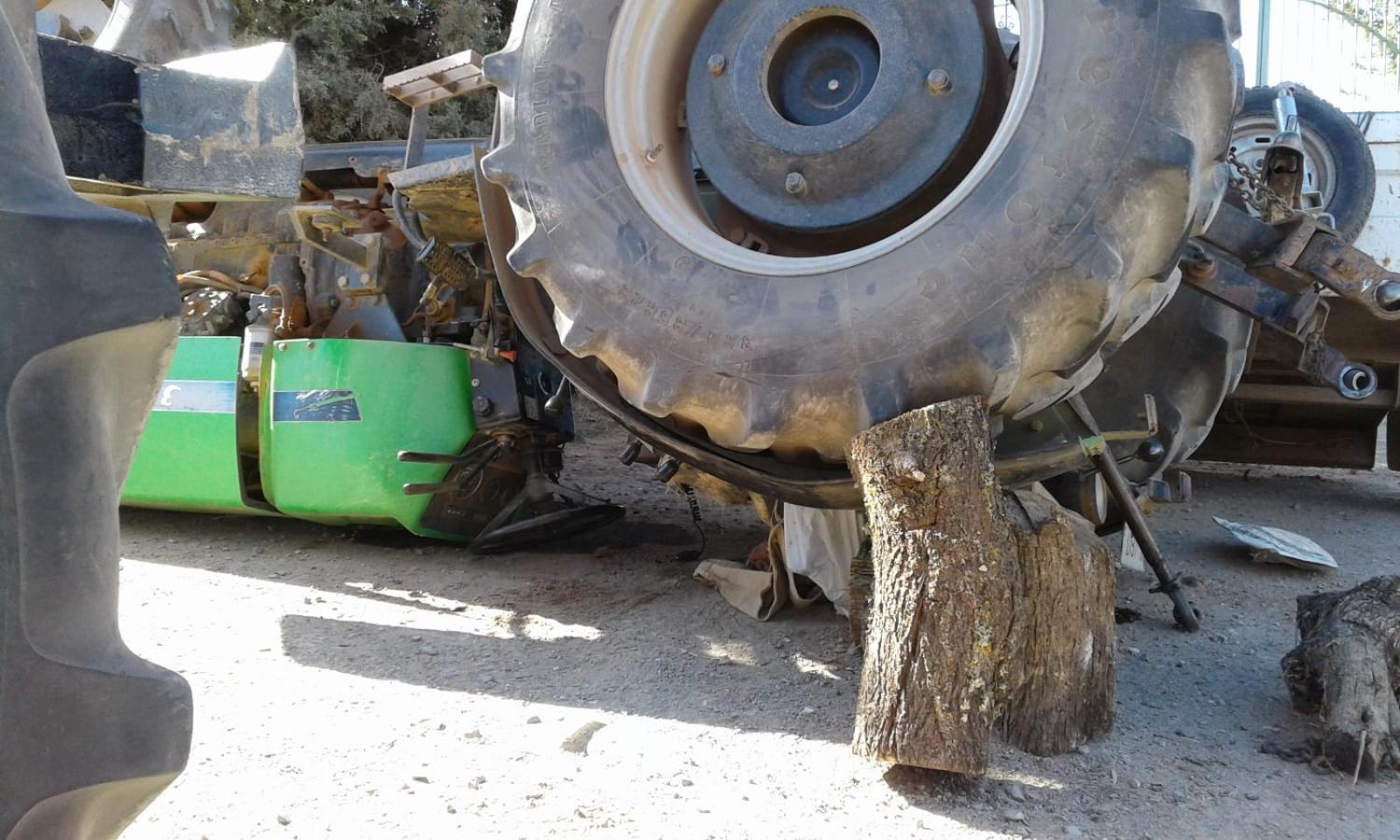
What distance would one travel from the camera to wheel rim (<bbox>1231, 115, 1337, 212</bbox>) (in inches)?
169

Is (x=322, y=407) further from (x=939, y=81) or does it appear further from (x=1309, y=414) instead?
(x=1309, y=414)

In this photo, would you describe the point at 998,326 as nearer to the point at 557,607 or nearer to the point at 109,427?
the point at 109,427

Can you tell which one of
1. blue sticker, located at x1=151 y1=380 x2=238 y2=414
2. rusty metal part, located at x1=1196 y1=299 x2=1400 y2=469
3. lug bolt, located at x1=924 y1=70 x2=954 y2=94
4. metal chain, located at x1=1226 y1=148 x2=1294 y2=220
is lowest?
blue sticker, located at x1=151 y1=380 x2=238 y2=414

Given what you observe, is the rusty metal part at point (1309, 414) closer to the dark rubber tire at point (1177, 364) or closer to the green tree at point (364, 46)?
the dark rubber tire at point (1177, 364)

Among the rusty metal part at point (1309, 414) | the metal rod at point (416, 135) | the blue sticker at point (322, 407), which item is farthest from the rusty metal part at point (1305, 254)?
the blue sticker at point (322, 407)

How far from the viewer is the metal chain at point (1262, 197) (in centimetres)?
296

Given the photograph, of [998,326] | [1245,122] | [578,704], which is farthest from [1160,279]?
[1245,122]

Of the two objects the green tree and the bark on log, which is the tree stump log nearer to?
the bark on log

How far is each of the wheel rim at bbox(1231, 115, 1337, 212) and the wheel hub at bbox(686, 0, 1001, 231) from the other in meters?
2.34

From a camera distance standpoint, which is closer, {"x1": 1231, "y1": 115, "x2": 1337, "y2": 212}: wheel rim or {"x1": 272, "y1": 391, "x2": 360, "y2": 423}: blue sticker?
{"x1": 272, "y1": 391, "x2": 360, "y2": 423}: blue sticker

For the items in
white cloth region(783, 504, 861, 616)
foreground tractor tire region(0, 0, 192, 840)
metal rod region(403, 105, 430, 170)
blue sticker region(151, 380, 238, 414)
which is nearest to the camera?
foreground tractor tire region(0, 0, 192, 840)

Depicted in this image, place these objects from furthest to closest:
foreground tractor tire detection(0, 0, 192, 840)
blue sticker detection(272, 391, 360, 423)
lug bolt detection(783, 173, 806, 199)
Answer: blue sticker detection(272, 391, 360, 423) → lug bolt detection(783, 173, 806, 199) → foreground tractor tire detection(0, 0, 192, 840)

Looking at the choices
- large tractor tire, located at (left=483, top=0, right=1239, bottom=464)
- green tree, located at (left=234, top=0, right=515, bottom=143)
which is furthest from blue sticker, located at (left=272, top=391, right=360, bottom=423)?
green tree, located at (left=234, top=0, right=515, bottom=143)

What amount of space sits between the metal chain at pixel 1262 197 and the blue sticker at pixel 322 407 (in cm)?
275
